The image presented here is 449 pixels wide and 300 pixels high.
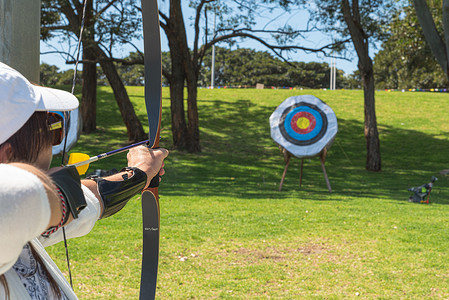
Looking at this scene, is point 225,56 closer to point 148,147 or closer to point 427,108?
point 427,108

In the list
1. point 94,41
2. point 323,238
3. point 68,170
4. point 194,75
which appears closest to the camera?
point 68,170

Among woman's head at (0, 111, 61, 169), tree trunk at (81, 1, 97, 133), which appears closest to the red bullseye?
tree trunk at (81, 1, 97, 133)

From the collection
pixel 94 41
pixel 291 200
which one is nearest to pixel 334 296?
pixel 291 200

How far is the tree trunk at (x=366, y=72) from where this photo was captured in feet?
33.9

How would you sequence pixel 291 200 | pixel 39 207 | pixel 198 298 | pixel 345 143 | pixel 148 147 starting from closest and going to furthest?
→ pixel 39 207, pixel 148 147, pixel 198 298, pixel 291 200, pixel 345 143

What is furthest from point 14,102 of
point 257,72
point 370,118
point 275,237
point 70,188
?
point 257,72

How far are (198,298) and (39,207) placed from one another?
2785 mm

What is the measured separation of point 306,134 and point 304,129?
0.10 m

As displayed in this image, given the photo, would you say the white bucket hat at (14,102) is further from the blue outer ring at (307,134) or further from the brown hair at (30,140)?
the blue outer ring at (307,134)

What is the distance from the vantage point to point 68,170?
26.7 inches

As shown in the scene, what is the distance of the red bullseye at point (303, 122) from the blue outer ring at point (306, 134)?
47mm

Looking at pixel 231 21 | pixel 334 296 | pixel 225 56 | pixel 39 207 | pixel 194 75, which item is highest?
pixel 225 56

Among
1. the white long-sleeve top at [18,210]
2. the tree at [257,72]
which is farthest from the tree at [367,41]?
the tree at [257,72]

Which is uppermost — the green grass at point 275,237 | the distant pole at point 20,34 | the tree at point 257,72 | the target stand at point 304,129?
the tree at point 257,72
